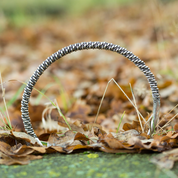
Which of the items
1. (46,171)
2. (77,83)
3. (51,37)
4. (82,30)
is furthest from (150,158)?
(82,30)

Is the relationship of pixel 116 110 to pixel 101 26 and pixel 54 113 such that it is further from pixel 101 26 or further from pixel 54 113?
pixel 101 26

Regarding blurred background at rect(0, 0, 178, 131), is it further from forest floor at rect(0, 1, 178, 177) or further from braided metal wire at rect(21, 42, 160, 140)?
braided metal wire at rect(21, 42, 160, 140)

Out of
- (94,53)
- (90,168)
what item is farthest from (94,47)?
(94,53)

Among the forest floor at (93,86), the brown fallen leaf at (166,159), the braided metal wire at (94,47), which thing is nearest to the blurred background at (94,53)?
the forest floor at (93,86)

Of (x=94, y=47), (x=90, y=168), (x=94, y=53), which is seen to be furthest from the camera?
(x=94, y=53)

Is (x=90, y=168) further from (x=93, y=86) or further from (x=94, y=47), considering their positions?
(x=93, y=86)

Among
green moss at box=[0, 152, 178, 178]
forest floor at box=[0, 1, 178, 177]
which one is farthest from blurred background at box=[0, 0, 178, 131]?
green moss at box=[0, 152, 178, 178]

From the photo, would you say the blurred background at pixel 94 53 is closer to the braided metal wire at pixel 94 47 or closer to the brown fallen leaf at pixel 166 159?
the braided metal wire at pixel 94 47

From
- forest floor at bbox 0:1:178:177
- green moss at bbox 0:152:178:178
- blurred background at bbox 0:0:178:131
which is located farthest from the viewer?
blurred background at bbox 0:0:178:131

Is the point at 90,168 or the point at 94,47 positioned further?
the point at 94,47

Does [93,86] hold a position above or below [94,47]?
below

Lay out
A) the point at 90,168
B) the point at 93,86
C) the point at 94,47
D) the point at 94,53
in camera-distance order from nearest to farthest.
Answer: the point at 90,168
the point at 94,47
the point at 93,86
the point at 94,53
